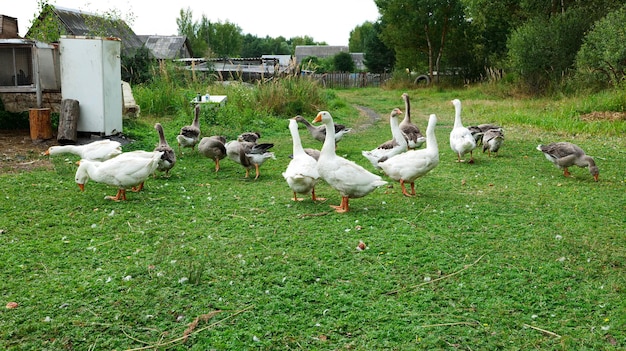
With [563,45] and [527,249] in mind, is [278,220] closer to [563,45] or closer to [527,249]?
[527,249]

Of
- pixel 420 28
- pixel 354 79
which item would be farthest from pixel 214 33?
pixel 420 28

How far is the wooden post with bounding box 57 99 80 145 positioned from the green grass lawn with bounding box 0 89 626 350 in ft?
8.46

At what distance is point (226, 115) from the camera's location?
14930 mm

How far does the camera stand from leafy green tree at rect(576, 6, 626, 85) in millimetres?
16250

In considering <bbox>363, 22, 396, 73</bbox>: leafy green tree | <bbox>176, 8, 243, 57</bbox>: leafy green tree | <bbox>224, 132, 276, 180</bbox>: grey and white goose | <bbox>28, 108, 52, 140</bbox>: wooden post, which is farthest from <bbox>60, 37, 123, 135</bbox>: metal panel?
<bbox>176, 8, 243, 57</bbox>: leafy green tree

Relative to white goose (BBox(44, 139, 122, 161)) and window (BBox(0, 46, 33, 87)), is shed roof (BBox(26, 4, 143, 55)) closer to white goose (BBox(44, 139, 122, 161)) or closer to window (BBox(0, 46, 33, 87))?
window (BBox(0, 46, 33, 87))

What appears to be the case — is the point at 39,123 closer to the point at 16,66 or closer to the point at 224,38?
the point at 16,66

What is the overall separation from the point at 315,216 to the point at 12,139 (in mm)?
8233

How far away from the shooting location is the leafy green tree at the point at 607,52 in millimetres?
16250

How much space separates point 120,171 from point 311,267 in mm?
3334

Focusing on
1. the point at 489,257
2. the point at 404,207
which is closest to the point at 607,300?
the point at 489,257

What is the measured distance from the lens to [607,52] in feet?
54.1

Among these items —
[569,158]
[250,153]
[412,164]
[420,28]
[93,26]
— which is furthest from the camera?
[420,28]

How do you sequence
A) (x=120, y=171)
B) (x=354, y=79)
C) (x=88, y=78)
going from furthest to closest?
(x=354, y=79), (x=88, y=78), (x=120, y=171)
